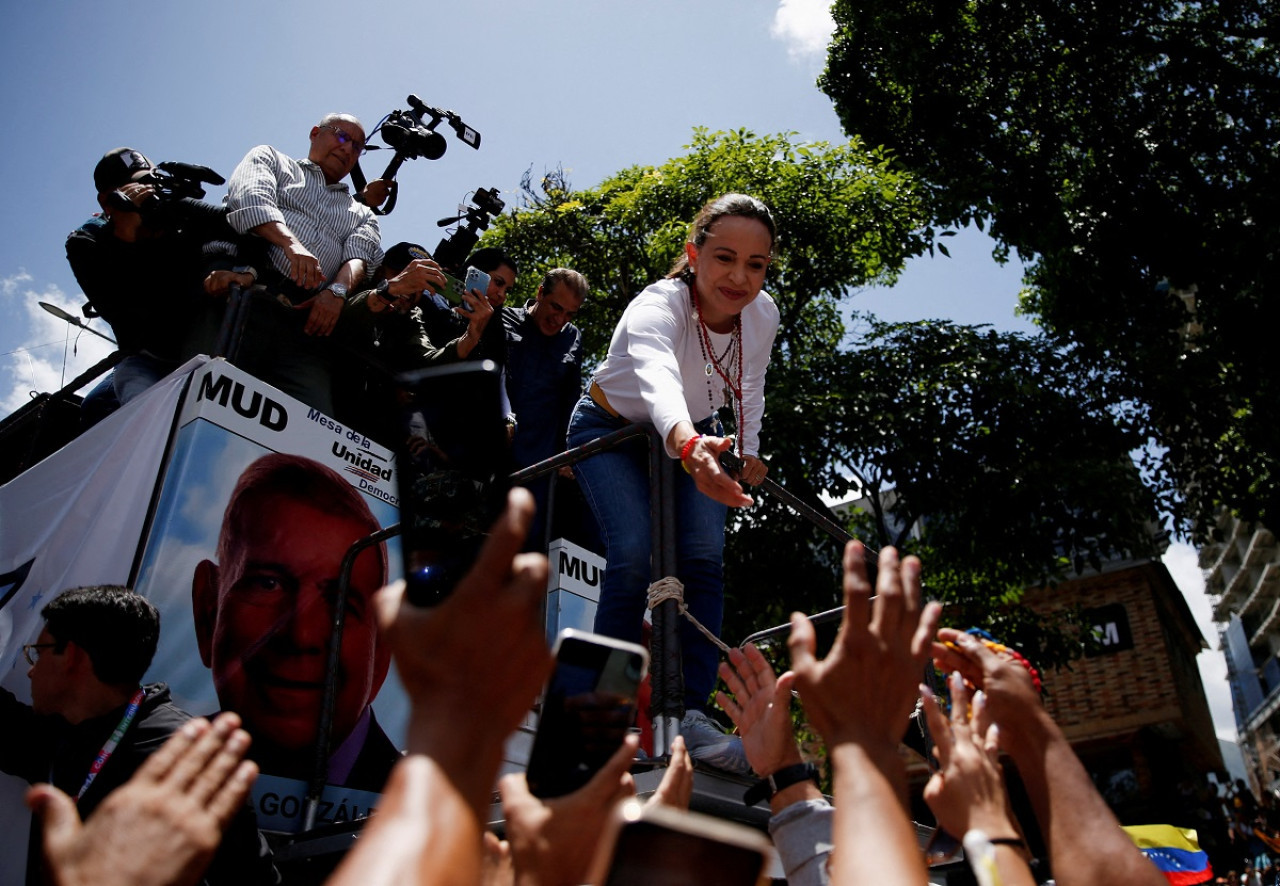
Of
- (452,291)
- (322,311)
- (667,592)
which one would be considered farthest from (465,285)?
(667,592)

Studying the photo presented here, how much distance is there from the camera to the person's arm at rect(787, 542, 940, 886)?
1.06 m

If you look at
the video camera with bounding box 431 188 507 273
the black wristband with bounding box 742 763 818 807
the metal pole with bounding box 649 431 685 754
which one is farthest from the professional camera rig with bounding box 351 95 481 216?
the black wristband with bounding box 742 763 818 807

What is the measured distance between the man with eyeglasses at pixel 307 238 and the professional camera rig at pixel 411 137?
1.49 m

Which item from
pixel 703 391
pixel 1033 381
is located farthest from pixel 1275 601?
pixel 703 391

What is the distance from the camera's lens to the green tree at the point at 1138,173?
10.5 metres

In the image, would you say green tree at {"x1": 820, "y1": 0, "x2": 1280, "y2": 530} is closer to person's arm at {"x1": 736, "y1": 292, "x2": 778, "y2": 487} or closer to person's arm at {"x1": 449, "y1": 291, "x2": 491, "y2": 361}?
person's arm at {"x1": 736, "y1": 292, "x2": 778, "y2": 487}

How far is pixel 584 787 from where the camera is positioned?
1.16 m

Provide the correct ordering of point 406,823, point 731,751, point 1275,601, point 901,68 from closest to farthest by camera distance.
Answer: point 406,823 < point 731,751 < point 901,68 < point 1275,601

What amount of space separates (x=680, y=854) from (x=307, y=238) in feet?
14.0

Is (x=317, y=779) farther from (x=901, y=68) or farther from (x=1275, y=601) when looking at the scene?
(x=1275, y=601)

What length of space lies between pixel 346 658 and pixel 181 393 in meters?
1.23

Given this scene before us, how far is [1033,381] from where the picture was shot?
1091 cm

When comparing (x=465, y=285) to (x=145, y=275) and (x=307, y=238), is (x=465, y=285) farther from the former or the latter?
(x=145, y=275)

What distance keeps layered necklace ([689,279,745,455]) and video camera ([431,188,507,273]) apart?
3.65 meters
